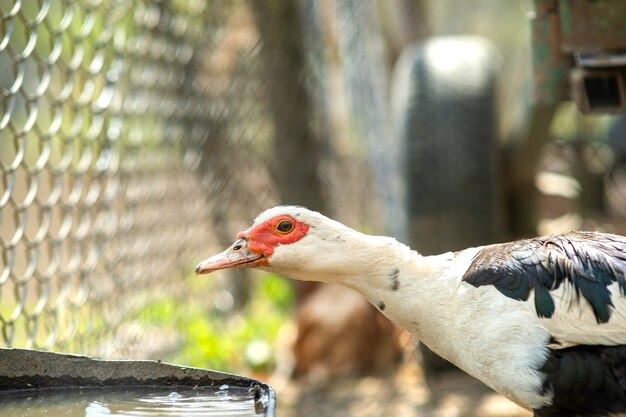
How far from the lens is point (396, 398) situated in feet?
16.5

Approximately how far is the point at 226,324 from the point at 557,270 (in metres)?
3.73

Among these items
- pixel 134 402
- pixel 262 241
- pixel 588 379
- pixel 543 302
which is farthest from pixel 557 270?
pixel 134 402

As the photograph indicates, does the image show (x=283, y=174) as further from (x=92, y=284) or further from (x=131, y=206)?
(x=92, y=284)

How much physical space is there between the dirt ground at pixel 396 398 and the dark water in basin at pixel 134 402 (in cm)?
Result: 204

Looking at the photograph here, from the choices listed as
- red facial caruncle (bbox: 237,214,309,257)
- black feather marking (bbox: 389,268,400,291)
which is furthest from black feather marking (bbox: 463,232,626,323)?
red facial caruncle (bbox: 237,214,309,257)

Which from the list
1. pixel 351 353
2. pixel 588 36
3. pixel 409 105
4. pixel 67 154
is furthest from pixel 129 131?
pixel 588 36

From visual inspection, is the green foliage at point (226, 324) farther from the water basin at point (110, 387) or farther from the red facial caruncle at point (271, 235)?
the water basin at point (110, 387)

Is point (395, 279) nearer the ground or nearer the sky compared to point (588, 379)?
nearer the sky

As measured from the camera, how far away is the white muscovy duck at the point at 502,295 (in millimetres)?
2721

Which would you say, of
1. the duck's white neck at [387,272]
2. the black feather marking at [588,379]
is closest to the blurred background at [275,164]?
the duck's white neck at [387,272]

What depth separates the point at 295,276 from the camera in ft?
10.2

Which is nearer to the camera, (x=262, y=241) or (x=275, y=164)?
(x=262, y=241)

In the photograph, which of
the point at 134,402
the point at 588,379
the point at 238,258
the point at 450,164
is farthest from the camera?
the point at 450,164

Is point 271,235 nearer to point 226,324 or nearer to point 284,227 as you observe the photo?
point 284,227
